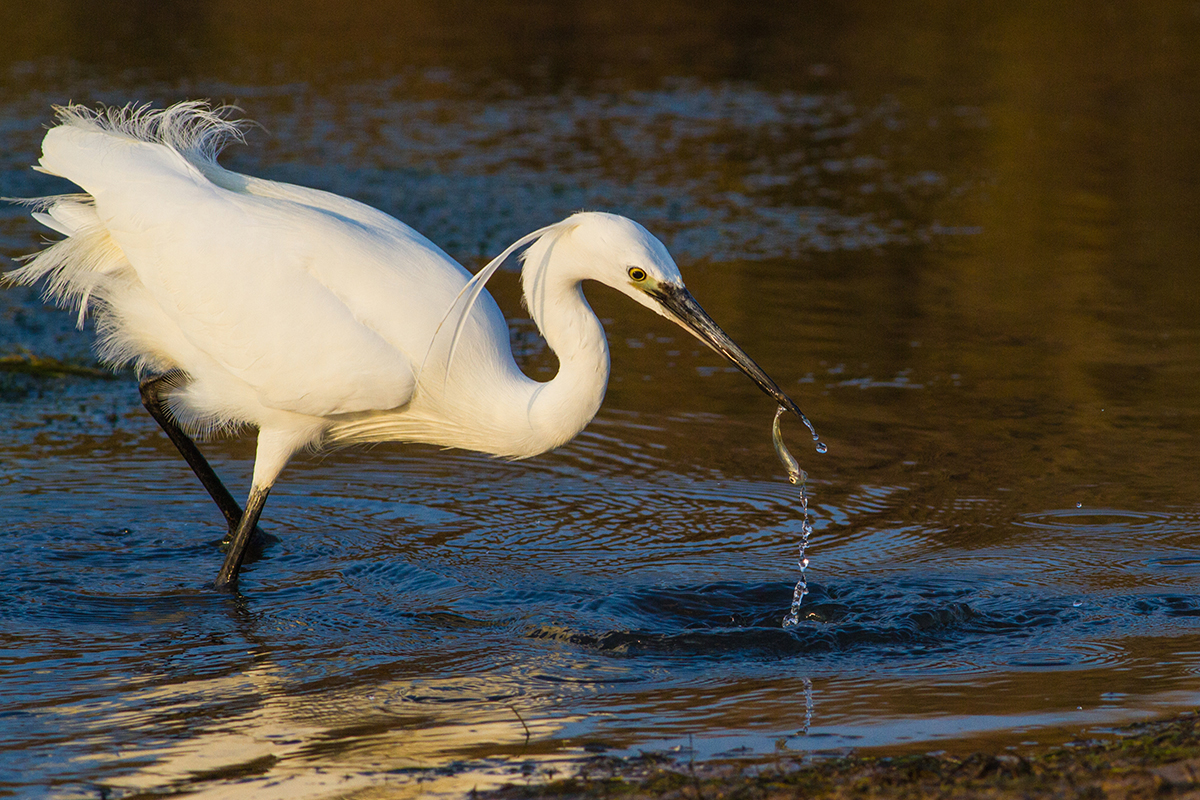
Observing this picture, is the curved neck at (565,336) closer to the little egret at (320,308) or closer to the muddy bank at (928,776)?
the little egret at (320,308)

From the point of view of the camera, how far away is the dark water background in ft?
14.3

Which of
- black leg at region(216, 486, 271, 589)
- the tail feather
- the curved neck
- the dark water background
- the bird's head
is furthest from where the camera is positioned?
the tail feather

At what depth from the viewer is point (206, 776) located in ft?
13.0

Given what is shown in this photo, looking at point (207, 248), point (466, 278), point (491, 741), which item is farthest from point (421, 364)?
point (491, 741)

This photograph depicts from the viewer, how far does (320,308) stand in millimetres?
5523

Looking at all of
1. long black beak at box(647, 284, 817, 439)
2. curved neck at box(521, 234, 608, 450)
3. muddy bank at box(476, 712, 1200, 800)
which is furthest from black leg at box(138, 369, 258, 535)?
muddy bank at box(476, 712, 1200, 800)

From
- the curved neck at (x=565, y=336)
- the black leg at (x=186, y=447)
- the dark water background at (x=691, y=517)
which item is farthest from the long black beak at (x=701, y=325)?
the black leg at (x=186, y=447)

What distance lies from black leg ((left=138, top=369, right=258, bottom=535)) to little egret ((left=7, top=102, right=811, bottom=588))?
14 millimetres

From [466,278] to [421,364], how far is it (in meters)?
0.49

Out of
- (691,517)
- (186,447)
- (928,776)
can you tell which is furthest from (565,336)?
(928,776)

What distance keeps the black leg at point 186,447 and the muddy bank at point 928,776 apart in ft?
9.51

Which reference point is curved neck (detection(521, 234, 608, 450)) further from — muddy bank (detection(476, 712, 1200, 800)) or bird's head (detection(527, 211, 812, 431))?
muddy bank (detection(476, 712, 1200, 800))

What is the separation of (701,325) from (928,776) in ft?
6.77

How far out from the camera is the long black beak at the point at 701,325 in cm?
517
